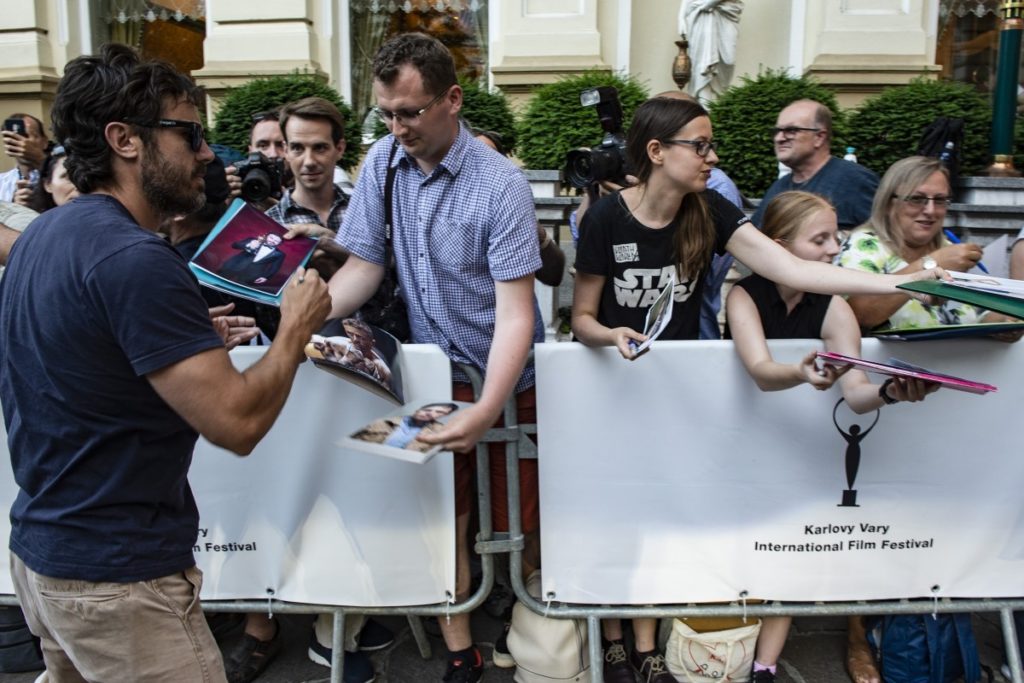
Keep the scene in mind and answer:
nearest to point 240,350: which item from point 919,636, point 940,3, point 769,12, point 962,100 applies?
point 919,636

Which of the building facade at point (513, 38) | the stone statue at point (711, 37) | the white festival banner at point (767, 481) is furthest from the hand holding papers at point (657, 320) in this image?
the stone statue at point (711, 37)

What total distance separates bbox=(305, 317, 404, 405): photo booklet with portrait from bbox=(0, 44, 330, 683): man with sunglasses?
0.49 meters

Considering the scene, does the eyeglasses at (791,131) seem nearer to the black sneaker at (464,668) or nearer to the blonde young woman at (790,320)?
the blonde young woman at (790,320)

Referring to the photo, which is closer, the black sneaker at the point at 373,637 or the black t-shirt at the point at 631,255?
the black t-shirt at the point at 631,255

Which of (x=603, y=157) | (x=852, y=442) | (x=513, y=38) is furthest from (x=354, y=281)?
(x=513, y=38)

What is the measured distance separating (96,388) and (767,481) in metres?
2.15

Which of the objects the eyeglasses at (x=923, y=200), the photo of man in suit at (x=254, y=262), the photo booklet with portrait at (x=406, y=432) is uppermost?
the eyeglasses at (x=923, y=200)

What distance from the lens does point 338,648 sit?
3.14 m

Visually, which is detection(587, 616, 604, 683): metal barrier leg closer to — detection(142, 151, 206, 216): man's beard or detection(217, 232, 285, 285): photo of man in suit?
detection(217, 232, 285, 285): photo of man in suit

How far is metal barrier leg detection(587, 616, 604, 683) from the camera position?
119 inches

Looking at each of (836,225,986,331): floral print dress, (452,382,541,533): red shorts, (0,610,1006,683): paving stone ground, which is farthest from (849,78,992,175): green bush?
(452,382,541,533): red shorts

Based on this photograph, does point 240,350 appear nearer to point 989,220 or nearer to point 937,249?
point 937,249

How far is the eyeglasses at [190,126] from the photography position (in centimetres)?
196

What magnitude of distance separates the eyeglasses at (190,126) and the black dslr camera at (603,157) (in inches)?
74.1
